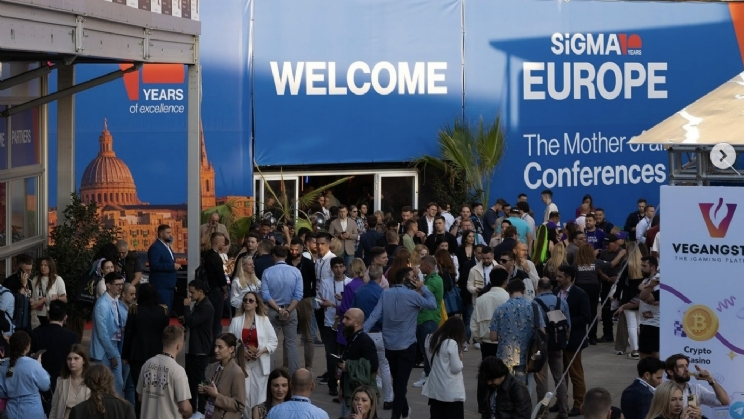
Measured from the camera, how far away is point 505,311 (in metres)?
11.4

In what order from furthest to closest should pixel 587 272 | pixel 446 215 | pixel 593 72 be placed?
1. pixel 593 72
2. pixel 446 215
3. pixel 587 272

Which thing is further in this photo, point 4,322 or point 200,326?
point 200,326

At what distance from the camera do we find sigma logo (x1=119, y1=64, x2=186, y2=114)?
67.1 ft

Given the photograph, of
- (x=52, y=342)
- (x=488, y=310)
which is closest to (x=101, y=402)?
(x=52, y=342)

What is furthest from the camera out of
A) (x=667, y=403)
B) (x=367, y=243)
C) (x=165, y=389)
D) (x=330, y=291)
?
(x=367, y=243)

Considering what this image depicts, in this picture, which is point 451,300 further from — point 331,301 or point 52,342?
point 52,342

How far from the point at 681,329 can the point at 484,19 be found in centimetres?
1368

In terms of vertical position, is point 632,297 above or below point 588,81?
below

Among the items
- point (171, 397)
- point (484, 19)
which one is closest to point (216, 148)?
point (484, 19)

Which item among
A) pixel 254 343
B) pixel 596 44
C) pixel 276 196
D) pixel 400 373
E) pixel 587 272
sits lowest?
pixel 400 373

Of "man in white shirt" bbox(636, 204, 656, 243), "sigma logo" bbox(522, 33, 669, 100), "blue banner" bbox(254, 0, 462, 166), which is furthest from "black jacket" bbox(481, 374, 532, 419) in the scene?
"sigma logo" bbox(522, 33, 669, 100)

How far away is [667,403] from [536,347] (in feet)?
10.6

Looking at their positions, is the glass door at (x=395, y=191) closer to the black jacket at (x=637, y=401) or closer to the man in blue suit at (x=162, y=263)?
the man in blue suit at (x=162, y=263)

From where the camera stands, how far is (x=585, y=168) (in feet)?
76.6
